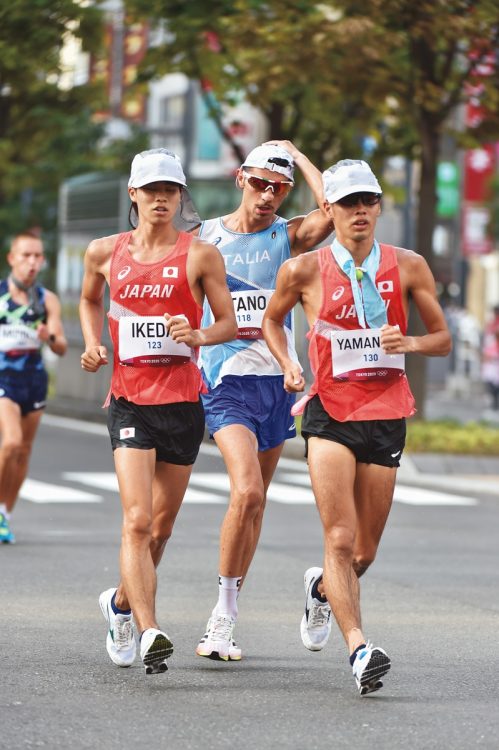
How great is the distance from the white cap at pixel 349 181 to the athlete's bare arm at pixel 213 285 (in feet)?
1.87

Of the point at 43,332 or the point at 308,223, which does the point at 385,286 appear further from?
the point at 43,332

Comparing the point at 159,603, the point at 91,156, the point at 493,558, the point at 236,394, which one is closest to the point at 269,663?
the point at 236,394

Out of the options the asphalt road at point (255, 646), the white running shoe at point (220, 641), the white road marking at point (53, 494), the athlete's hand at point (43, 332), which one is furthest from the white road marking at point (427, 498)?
the white running shoe at point (220, 641)

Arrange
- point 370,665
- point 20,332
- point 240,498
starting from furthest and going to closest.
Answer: point 20,332 < point 240,498 < point 370,665

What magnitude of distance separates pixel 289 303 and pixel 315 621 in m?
1.38

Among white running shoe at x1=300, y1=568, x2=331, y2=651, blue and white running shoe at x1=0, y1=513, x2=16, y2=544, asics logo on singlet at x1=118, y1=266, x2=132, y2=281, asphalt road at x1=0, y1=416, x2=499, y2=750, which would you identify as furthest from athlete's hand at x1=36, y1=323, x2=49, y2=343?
asics logo on singlet at x1=118, y1=266, x2=132, y2=281

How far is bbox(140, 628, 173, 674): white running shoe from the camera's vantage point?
7.42 meters

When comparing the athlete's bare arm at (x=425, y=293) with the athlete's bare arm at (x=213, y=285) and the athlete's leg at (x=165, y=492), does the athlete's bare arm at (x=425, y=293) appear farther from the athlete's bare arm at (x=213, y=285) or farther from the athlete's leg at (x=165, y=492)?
the athlete's leg at (x=165, y=492)

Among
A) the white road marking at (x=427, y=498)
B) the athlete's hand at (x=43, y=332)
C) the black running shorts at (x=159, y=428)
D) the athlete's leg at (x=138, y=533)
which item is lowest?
the white road marking at (x=427, y=498)


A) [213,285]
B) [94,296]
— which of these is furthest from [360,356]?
[94,296]

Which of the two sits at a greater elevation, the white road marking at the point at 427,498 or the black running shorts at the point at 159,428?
the black running shorts at the point at 159,428

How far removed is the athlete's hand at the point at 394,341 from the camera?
7629 millimetres

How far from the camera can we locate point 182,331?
7.78 meters

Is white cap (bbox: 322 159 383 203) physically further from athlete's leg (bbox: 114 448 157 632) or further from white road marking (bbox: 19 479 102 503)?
white road marking (bbox: 19 479 102 503)
